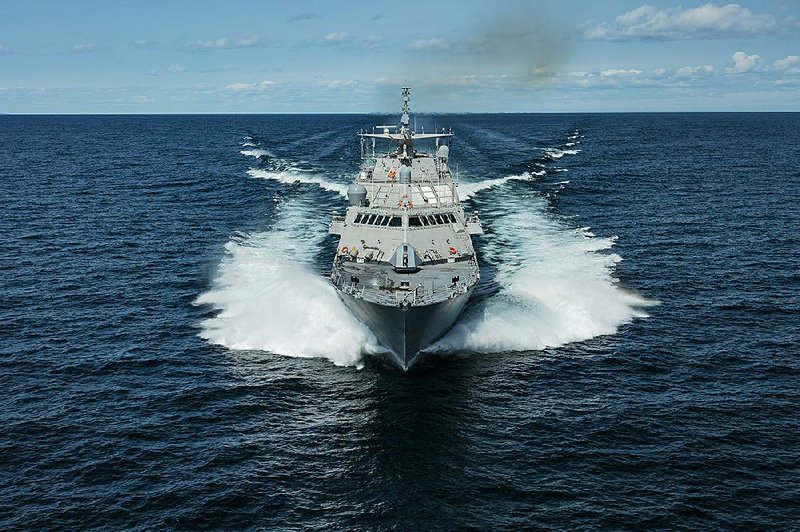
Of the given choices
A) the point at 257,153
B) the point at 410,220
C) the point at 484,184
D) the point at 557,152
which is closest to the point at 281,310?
the point at 410,220

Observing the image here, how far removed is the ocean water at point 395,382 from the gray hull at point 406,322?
108 cm

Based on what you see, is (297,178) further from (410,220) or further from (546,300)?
(546,300)

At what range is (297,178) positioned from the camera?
10250 centimetres

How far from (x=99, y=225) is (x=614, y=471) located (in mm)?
61722

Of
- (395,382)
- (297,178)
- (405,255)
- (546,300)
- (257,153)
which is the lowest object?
(395,382)

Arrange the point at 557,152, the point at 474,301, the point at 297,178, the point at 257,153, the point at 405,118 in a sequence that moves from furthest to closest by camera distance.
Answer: the point at 257,153
the point at 557,152
the point at 297,178
the point at 405,118
the point at 474,301

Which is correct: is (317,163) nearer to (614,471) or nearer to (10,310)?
(10,310)

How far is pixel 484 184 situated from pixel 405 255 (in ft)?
176

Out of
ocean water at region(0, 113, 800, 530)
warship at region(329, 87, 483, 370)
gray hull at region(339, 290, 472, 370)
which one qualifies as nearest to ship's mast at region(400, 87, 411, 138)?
warship at region(329, 87, 483, 370)

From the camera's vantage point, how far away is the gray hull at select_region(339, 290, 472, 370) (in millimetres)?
37906

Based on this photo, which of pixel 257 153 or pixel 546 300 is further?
pixel 257 153

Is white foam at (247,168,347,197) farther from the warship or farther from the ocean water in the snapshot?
the warship

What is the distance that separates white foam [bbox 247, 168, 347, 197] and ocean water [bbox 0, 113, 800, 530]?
15035 mm

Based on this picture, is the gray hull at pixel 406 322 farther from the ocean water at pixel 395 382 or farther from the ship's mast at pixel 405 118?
the ship's mast at pixel 405 118
